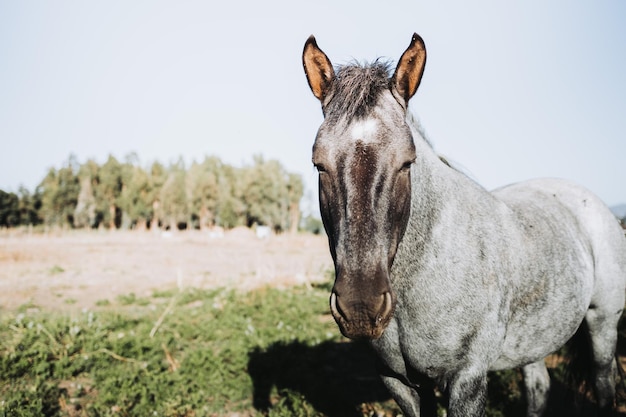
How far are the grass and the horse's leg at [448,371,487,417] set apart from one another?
0.89 meters

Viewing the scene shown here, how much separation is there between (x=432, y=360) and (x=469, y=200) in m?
1.10

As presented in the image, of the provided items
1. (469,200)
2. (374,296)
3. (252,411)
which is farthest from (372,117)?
(252,411)

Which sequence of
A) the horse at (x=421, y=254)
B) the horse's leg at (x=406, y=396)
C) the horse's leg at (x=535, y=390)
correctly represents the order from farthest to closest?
the horse's leg at (x=535, y=390), the horse's leg at (x=406, y=396), the horse at (x=421, y=254)

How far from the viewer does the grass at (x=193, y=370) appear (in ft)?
14.6

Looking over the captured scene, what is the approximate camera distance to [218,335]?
6902 mm

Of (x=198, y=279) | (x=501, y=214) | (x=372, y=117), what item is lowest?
(x=198, y=279)

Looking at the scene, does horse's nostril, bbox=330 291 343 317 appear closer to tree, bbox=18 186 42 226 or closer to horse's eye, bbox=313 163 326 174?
horse's eye, bbox=313 163 326 174

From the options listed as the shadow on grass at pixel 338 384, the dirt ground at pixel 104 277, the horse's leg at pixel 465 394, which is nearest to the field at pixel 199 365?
the shadow on grass at pixel 338 384

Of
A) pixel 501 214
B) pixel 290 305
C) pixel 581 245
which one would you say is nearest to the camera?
pixel 501 214

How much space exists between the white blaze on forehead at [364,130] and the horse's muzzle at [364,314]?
2.49 ft

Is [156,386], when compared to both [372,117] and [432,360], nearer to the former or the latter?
[432,360]

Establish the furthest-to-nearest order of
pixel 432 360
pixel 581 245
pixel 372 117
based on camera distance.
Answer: pixel 581 245 < pixel 432 360 < pixel 372 117

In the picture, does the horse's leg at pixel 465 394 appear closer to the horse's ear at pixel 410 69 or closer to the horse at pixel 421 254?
the horse at pixel 421 254

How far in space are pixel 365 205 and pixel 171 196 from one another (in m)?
57.5
